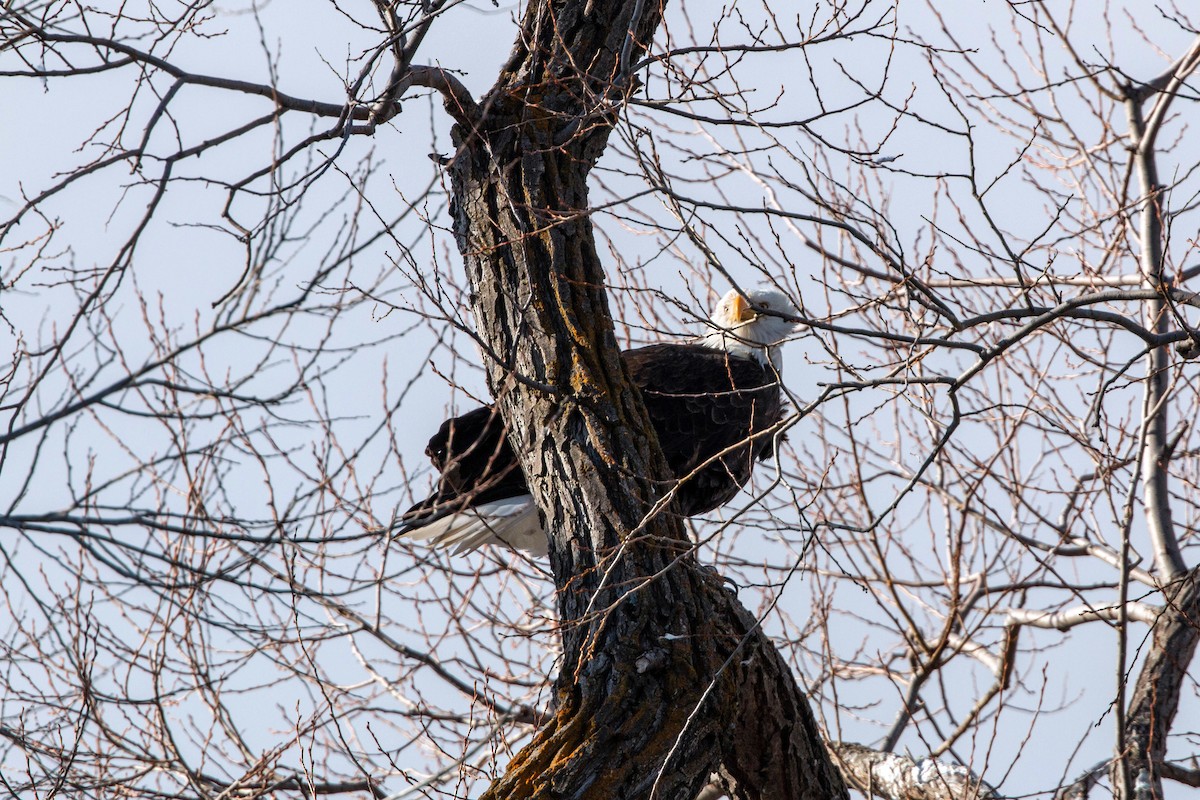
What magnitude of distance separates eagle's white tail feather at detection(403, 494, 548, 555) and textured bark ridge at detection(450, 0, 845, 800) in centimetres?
106

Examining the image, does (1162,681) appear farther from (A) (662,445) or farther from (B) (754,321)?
(B) (754,321)

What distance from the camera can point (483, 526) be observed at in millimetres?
4723

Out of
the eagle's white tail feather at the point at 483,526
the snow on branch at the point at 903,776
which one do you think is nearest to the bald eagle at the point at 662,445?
the eagle's white tail feather at the point at 483,526

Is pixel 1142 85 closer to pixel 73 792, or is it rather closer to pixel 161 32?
pixel 161 32

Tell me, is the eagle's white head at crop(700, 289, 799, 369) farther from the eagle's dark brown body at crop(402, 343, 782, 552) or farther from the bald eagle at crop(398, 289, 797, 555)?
the eagle's dark brown body at crop(402, 343, 782, 552)

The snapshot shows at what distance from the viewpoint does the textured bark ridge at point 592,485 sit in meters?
3.09

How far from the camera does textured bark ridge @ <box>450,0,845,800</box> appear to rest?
309 centimetres

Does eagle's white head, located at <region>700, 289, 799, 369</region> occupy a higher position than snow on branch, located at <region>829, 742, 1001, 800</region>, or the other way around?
eagle's white head, located at <region>700, 289, 799, 369</region>

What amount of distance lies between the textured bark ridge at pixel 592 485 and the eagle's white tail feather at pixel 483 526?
41.8 inches

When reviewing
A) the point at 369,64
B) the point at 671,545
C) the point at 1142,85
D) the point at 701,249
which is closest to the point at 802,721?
the point at 671,545

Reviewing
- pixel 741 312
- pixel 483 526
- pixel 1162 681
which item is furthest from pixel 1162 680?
pixel 483 526

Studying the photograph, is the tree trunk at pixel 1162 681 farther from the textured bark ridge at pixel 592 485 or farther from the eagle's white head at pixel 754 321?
the eagle's white head at pixel 754 321

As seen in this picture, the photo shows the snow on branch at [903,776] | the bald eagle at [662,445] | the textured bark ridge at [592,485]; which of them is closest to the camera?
the textured bark ridge at [592,485]

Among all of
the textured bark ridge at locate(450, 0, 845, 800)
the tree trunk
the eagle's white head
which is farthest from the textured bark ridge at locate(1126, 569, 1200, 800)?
the eagle's white head
